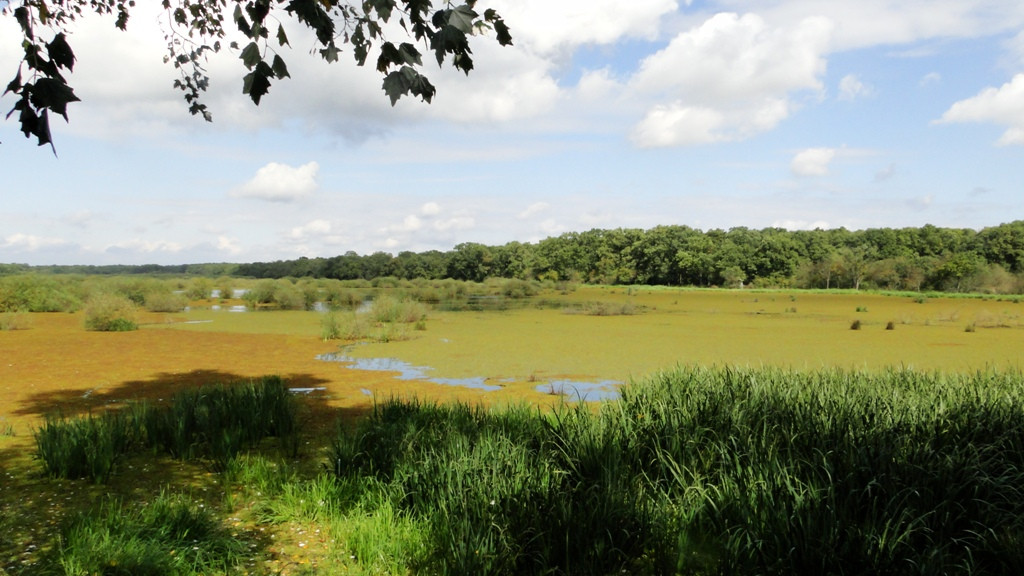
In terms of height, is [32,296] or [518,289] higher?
[32,296]

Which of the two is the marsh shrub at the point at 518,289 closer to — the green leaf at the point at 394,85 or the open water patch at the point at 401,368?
the open water patch at the point at 401,368

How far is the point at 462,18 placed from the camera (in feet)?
8.02

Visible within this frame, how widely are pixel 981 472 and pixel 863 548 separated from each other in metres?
1.36

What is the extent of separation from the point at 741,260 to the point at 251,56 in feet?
217

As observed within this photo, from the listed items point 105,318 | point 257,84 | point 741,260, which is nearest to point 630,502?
point 257,84

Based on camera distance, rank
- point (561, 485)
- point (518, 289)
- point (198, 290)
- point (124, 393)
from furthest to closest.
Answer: point (518, 289), point (198, 290), point (124, 393), point (561, 485)

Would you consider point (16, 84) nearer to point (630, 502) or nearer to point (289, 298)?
point (630, 502)

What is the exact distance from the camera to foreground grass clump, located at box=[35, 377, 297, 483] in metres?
4.40

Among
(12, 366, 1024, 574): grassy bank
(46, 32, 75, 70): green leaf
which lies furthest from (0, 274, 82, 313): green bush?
(46, 32, 75, 70): green leaf

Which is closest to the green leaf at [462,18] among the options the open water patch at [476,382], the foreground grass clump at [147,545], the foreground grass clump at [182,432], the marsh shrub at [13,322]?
the foreground grass clump at [147,545]

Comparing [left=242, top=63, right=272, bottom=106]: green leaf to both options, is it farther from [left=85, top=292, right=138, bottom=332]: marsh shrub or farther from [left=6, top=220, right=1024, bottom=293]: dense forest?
[left=6, top=220, right=1024, bottom=293]: dense forest

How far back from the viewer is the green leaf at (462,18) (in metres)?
Answer: 2.43

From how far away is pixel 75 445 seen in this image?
14.4 ft

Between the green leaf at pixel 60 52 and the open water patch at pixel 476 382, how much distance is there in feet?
20.4
